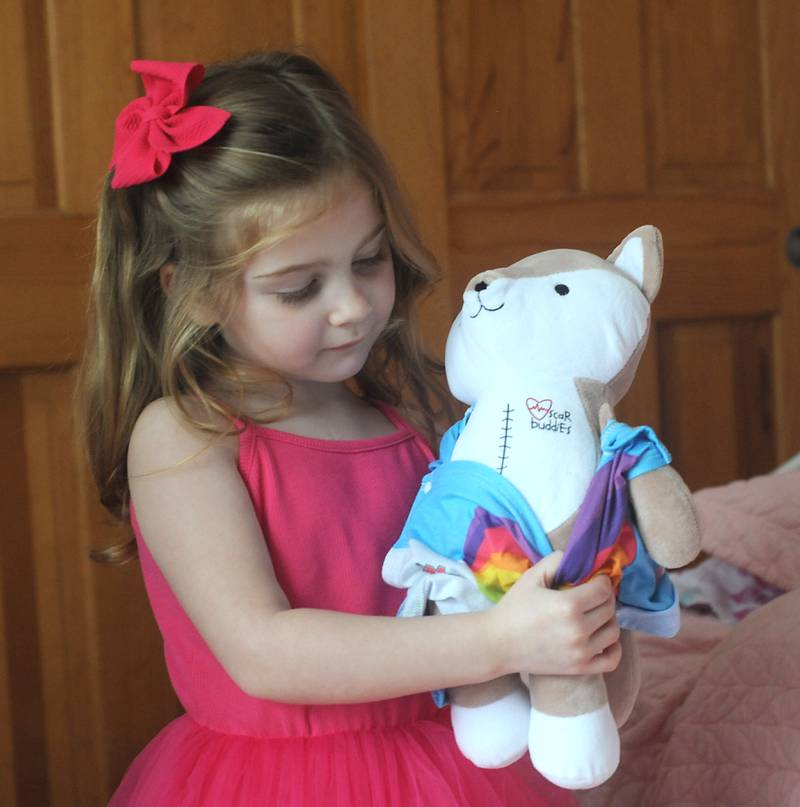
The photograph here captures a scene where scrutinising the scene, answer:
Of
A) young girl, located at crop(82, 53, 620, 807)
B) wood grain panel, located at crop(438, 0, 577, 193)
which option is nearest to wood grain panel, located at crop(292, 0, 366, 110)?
wood grain panel, located at crop(438, 0, 577, 193)

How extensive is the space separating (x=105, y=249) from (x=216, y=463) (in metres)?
0.24

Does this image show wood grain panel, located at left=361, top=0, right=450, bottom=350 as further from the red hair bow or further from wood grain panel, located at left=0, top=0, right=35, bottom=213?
the red hair bow

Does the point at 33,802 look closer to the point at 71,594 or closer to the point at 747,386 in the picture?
the point at 71,594

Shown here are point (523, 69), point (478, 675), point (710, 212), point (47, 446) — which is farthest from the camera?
point (710, 212)

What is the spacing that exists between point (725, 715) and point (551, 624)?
38cm

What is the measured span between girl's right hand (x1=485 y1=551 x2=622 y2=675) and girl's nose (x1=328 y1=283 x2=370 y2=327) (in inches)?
10.4

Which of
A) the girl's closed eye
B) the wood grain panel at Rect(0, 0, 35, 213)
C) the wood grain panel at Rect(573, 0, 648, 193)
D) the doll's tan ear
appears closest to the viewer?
the doll's tan ear

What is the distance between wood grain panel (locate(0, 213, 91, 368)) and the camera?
51.4 inches

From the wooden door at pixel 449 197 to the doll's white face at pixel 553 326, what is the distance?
64 cm

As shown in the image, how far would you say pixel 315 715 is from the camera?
99cm

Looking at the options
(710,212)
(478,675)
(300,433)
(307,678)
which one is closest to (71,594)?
(300,433)

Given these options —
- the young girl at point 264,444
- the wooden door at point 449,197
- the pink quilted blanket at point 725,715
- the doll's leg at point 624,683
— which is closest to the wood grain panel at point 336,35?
the wooden door at point 449,197

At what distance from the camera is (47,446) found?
135 cm

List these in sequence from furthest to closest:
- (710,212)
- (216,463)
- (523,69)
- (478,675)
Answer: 1. (710,212)
2. (523,69)
3. (216,463)
4. (478,675)
